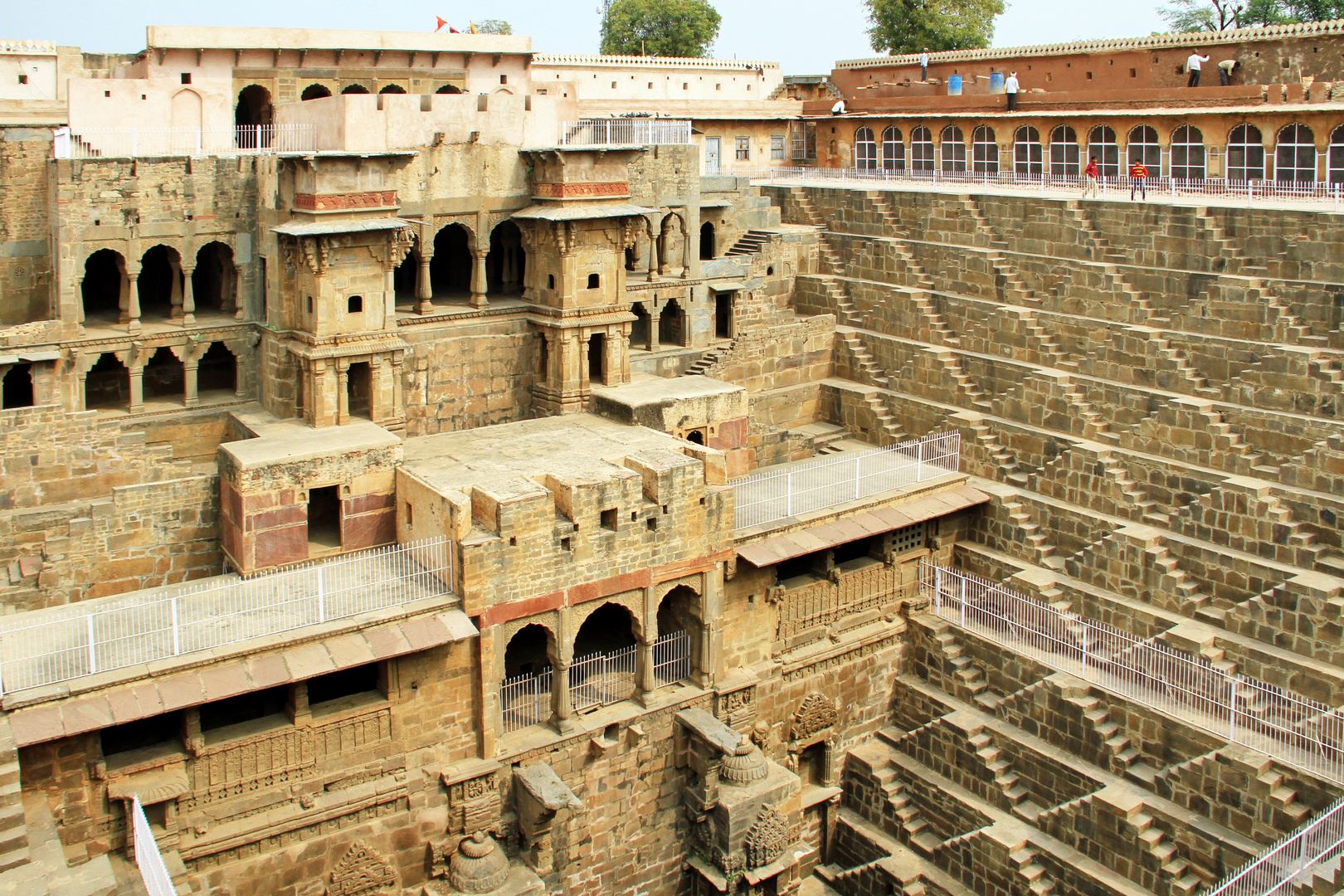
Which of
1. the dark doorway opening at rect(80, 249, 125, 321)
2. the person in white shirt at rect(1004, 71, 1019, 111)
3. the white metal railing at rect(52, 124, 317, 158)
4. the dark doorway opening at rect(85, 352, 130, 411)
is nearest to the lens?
the white metal railing at rect(52, 124, 317, 158)

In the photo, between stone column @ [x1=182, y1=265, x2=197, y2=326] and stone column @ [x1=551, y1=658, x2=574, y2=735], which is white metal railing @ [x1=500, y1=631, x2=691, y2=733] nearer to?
stone column @ [x1=551, y1=658, x2=574, y2=735]

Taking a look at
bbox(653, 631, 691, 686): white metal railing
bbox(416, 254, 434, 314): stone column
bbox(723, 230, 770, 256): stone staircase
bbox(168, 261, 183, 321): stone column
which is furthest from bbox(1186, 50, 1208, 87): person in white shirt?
bbox(168, 261, 183, 321): stone column

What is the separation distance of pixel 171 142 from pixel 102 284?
3421 millimetres

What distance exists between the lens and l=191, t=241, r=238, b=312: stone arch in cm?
2705

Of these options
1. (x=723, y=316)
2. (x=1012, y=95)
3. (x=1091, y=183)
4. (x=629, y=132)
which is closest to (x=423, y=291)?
(x=629, y=132)

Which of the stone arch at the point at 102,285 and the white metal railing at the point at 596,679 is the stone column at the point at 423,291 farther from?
the white metal railing at the point at 596,679

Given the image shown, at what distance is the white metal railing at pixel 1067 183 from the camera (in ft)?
98.0

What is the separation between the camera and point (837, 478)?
26.8 m

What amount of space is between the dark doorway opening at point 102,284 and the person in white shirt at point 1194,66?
2833cm

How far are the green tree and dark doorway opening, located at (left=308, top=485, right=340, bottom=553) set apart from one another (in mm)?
45414

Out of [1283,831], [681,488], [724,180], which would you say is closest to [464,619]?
[681,488]

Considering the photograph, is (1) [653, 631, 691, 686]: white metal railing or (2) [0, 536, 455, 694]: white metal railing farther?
(1) [653, 631, 691, 686]: white metal railing

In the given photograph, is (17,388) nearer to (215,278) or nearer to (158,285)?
(158,285)

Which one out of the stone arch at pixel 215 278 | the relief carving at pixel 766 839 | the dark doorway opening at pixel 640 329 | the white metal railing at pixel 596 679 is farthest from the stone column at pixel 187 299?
the relief carving at pixel 766 839
